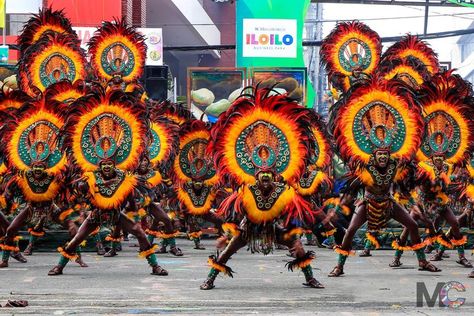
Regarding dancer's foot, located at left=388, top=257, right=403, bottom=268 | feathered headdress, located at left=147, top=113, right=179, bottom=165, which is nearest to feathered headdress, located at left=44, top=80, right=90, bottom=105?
feathered headdress, located at left=147, top=113, right=179, bottom=165

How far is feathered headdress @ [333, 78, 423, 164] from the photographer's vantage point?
42.5ft

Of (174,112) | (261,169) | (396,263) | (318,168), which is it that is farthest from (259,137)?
(174,112)

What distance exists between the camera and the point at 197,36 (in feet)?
151

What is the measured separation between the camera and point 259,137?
1146cm

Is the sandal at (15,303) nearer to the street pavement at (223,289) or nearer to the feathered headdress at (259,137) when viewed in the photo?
the street pavement at (223,289)

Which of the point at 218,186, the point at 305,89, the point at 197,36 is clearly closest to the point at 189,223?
the point at 218,186

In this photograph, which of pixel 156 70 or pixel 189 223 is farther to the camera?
pixel 156 70

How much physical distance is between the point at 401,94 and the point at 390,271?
2.50 meters

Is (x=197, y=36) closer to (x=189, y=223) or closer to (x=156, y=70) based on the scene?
(x=156, y=70)

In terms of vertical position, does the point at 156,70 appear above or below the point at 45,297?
above

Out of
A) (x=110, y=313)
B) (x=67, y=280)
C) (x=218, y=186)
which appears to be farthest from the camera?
(x=218, y=186)

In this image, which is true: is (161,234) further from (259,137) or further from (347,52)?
(347,52)

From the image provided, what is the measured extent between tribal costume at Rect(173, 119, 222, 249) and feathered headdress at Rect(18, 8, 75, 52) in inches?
165

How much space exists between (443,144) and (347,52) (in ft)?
20.5
